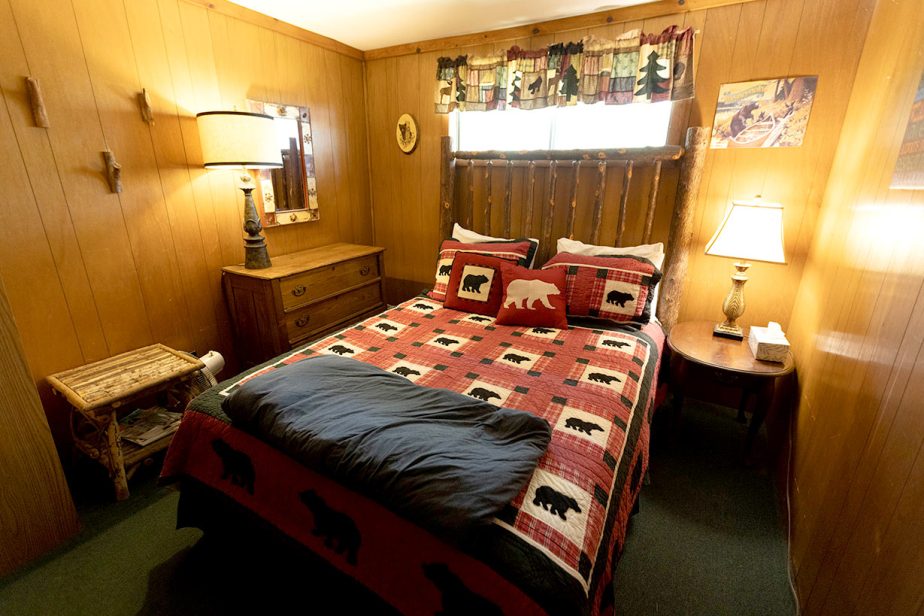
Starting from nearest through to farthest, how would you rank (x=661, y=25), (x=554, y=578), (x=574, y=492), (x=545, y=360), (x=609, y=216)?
(x=554, y=578) → (x=574, y=492) → (x=545, y=360) → (x=661, y=25) → (x=609, y=216)

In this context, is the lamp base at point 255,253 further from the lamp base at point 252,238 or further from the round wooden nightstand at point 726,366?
the round wooden nightstand at point 726,366

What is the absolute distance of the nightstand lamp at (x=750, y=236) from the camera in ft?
5.92

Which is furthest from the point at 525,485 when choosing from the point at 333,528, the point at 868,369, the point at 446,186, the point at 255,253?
the point at 446,186

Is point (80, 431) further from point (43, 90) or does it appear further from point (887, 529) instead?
point (887, 529)

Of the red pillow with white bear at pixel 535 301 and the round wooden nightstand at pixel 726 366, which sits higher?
the red pillow with white bear at pixel 535 301

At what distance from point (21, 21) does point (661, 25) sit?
282cm

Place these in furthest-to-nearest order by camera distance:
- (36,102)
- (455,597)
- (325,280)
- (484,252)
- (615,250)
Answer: (325,280) < (484,252) < (615,250) < (36,102) < (455,597)

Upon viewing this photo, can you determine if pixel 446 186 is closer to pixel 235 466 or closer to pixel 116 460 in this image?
pixel 235 466

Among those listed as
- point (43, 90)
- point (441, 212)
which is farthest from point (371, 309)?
point (43, 90)

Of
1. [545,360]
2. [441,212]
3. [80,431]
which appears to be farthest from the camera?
[441,212]

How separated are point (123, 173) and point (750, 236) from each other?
115 inches

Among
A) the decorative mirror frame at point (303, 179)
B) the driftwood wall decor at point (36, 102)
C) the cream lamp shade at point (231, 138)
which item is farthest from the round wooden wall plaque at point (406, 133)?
the driftwood wall decor at point (36, 102)

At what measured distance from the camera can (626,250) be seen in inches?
89.3

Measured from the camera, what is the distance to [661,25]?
2.13 metres
